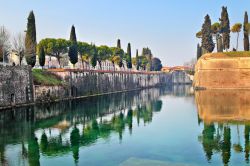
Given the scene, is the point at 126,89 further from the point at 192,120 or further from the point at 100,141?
the point at 100,141

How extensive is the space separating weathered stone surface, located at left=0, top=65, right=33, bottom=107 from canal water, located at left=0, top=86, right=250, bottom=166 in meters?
5.26

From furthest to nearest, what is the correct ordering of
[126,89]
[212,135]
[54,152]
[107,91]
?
[126,89] < [107,91] < [212,135] < [54,152]

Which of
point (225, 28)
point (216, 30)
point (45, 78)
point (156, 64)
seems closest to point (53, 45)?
point (45, 78)

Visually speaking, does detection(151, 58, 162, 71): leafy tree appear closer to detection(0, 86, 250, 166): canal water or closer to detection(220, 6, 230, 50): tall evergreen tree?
detection(220, 6, 230, 50): tall evergreen tree

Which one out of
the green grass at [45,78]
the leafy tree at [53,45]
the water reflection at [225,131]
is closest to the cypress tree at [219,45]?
the leafy tree at [53,45]

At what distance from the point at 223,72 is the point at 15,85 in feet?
163

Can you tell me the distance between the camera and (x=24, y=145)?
2016 centimetres

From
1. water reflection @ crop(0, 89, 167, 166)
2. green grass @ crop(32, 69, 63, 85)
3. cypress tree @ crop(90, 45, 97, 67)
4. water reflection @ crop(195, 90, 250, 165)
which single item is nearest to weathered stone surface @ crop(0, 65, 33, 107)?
green grass @ crop(32, 69, 63, 85)

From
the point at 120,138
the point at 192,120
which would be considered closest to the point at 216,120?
the point at 192,120

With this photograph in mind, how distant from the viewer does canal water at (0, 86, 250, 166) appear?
16516mm

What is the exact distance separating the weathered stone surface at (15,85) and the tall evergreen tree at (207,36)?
5147 centimetres

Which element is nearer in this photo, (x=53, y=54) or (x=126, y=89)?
(x=53, y=54)

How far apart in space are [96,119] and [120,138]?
999cm

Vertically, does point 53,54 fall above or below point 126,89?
above
